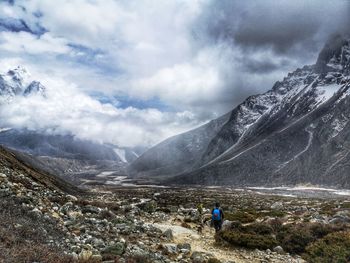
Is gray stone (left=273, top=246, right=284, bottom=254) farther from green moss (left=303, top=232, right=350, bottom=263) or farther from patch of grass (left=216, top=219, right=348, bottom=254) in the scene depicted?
green moss (left=303, top=232, right=350, bottom=263)

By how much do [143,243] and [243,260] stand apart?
18.8 feet

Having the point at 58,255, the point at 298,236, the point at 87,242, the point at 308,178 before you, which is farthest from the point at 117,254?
the point at 308,178

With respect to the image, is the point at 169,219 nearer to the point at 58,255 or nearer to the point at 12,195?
the point at 12,195

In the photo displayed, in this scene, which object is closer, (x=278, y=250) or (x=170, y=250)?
(x=170, y=250)

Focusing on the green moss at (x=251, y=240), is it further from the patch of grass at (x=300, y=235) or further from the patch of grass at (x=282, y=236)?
the patch of grass at (x=300, y=235)

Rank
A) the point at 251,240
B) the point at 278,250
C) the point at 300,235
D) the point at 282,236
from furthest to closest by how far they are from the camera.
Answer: the point at 282,236
the point at 300,235
the point at 251,240
the point at 278,250

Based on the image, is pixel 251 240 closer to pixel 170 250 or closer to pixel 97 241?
pixel 170 250

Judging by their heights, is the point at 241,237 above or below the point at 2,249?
below

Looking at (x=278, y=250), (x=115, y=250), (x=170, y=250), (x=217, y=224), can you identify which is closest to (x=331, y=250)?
(x=278, y=250)

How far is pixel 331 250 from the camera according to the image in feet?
53.1

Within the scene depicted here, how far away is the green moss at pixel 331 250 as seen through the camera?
1539 centimetres

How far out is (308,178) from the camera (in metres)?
194

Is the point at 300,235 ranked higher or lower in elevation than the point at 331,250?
lower

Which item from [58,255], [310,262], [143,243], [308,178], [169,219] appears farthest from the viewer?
[308,178]
